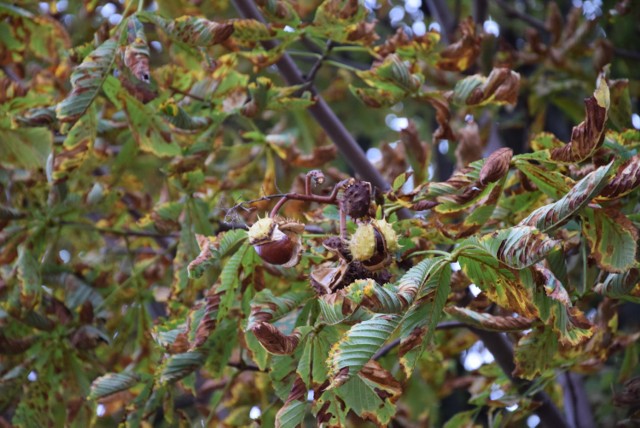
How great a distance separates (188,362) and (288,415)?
12.0 inches

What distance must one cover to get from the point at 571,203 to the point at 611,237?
15cm

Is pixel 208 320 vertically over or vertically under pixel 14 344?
over

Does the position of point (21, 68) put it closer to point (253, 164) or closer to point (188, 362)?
point (253, 164)

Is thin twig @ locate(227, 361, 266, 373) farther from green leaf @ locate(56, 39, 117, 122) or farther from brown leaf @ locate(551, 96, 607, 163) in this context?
brown leaf @ locate(551, 96, 607, 163)

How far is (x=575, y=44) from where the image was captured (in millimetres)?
1993

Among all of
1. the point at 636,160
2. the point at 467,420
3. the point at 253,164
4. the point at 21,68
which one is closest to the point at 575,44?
the point at 253,164

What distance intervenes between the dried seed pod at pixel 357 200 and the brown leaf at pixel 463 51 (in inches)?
19.2

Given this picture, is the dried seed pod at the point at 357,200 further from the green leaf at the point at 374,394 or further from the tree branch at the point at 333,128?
the tree branch at the point at 333,128

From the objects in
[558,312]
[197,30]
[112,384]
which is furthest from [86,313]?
[558,312]

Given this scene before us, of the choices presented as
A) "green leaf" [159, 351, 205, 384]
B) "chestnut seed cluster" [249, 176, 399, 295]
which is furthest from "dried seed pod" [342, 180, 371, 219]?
"green leaf" [159, 351, 205, 384]

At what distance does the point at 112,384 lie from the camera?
1212 millimetres

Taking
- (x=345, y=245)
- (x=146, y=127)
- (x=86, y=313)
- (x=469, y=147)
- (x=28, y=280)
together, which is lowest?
(x=86, y=313)

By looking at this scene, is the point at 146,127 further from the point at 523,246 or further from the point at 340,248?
the point at 523,246

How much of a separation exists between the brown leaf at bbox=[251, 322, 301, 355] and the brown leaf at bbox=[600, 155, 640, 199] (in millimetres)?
378
